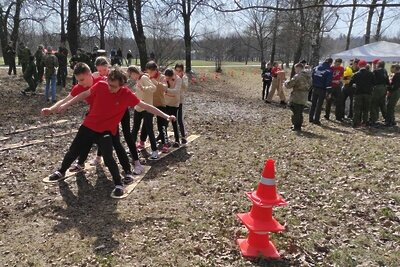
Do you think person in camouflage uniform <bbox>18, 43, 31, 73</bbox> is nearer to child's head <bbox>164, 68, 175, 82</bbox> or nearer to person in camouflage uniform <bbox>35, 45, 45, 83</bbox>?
person in camouflage uniform <bbox>35, 45, 45, 83</bbox>

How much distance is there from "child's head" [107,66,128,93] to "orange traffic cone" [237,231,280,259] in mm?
2618

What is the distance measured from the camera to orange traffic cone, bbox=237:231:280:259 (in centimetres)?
401

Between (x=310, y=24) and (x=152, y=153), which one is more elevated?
(x=310, y=24)

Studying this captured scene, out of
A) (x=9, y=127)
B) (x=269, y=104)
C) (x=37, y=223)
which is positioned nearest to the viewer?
(x=37, y=223)

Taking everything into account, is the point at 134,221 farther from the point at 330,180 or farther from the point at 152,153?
the point at 330,180

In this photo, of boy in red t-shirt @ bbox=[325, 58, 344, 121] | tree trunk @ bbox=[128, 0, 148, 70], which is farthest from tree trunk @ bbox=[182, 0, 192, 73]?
boy in red t-shirt @ bbox=[325, 58, 344, 121]

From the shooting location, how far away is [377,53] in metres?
17.8

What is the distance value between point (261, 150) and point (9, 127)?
6.52 m

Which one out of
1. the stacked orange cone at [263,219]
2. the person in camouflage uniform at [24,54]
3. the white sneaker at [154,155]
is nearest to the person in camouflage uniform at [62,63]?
the person in camouflage uniform at [24,54]

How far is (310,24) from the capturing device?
1964 centimetres

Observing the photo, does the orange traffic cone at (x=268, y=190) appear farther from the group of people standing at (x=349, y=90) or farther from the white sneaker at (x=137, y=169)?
the group of people standing at (x=349, y=90)

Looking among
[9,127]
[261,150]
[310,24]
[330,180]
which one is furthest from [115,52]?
[330,180]

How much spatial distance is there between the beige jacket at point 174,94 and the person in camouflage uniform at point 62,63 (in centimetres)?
978

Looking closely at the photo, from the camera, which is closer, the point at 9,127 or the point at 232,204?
the point at 232,204
